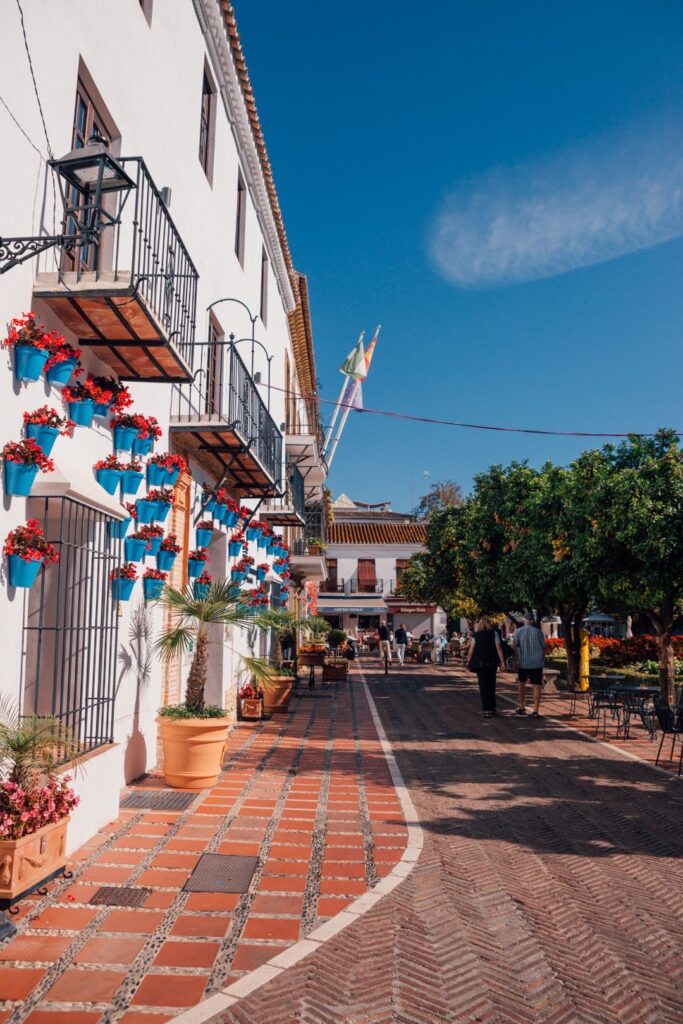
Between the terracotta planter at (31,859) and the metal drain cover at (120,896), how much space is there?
34 cm

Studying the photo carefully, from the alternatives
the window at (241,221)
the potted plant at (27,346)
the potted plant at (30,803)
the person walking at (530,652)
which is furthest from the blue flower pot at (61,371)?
the person walking at (530,652)

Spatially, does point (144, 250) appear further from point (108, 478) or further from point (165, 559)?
point (165, 559)

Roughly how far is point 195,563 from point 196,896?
5.57m

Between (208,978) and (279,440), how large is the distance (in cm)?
1293

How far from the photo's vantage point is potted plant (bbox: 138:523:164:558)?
7648mm

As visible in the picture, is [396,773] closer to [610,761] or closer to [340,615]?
[610,761]

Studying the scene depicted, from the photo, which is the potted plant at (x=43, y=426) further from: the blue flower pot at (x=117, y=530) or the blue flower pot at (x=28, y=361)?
the blue flower pot at (x=117, y=530)

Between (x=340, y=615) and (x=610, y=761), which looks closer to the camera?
(x=610, y=761)

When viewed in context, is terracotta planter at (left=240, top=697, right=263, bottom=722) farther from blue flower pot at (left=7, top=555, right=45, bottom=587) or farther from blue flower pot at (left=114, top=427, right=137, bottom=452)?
blue flower pot at (left=7, top=555, right=45, bottom=587)

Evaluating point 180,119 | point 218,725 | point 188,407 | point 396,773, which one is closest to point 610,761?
point 396,773

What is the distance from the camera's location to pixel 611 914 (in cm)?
478

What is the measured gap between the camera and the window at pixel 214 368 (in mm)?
10945

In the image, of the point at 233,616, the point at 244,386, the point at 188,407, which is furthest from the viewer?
the point at 244,386

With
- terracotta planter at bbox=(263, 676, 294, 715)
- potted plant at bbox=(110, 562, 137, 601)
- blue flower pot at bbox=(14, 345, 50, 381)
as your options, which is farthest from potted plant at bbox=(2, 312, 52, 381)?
terracotta planter at bbox=(263, 676, 294, 715)
